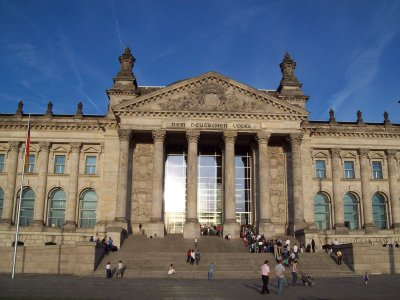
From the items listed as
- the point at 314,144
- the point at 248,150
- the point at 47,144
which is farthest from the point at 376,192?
the point at 47,144

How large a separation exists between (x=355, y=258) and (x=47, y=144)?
38690 mm

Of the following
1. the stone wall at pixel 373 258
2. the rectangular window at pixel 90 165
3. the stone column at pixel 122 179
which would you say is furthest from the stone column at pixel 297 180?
the rectangular window at pixel 90 165

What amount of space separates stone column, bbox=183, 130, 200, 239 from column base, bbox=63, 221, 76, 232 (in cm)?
1437

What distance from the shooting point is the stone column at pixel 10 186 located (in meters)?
55.1

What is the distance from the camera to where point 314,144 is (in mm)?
59375

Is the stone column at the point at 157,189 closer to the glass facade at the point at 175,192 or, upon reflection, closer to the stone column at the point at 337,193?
the glass facade at the point at 175,192

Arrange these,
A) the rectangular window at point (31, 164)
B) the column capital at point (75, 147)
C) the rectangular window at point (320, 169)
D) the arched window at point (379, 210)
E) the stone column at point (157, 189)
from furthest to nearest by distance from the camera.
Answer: the rectangular window at point (320, 169) → the arched window at point (379, 210) → the rectangular window at point (31, 164) → the column capital at point (75, 147) → the stone column at point (157, 189)

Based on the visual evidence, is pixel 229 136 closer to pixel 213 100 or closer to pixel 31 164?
pixel 213 100

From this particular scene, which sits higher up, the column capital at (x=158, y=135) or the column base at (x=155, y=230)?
the column capital at (x=158, y=135)

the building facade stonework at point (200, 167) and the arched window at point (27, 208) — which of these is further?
the arched window at point (27, 208)

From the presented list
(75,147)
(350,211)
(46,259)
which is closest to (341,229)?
(350,211)

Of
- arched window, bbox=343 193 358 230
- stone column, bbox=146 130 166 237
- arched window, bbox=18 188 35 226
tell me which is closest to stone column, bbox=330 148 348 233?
arched window, bbox=343 193 358 230

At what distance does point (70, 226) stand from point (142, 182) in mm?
9964

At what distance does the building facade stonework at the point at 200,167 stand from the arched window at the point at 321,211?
128 mm
